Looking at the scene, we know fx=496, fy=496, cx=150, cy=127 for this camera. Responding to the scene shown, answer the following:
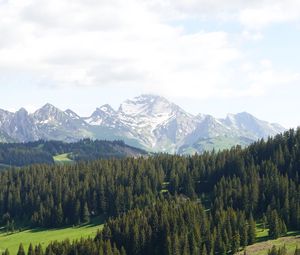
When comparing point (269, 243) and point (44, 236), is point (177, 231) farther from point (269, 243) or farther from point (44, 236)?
point (44, 236)

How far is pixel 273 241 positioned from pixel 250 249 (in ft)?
30.0

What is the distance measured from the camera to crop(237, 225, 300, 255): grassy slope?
414 ft

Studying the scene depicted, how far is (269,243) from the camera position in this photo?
135 meters

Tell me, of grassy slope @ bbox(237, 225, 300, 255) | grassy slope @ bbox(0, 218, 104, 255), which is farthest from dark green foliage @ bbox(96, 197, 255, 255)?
grassy slope @ bbox(0, 218, 104, 255)

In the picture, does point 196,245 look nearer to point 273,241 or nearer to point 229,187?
point 273,241

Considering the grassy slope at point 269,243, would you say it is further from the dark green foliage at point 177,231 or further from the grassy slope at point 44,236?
the grassy slope at point 44,236

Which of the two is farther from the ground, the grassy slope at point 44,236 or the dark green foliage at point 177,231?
the dark green foliage at point 177,231

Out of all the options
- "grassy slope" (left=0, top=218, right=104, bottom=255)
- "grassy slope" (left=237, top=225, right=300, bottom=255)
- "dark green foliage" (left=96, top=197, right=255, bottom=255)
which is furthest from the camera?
"grassy slope" (left=0, top=218, right=104, bottom=255)

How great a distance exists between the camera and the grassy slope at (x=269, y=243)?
414ft

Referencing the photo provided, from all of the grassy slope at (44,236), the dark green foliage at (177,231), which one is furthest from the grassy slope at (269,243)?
the grassy slope at (44,236)

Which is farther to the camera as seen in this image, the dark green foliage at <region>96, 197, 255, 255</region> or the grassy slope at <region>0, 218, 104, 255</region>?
the grassy slope at <region>0, 218, 104, 255</region>

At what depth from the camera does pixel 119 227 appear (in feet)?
518

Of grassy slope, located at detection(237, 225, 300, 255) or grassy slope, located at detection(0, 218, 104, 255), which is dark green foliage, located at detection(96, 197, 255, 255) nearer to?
grassy slope, located at detection(237, 225, 300, 255)

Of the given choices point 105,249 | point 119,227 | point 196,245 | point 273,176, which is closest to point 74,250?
point 105,249
